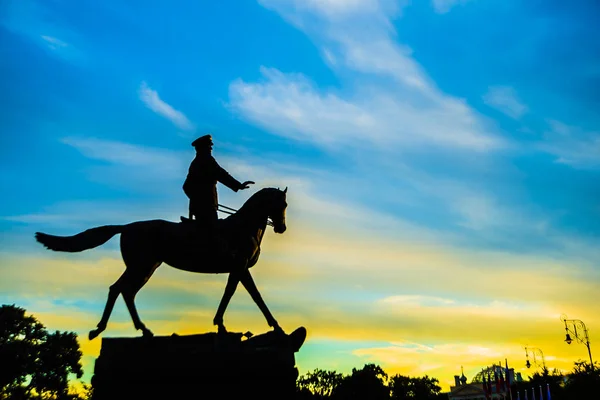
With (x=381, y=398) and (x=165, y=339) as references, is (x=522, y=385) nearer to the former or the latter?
(x=381, y=398)

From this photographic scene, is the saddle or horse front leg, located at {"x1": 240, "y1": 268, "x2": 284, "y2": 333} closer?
the saddle

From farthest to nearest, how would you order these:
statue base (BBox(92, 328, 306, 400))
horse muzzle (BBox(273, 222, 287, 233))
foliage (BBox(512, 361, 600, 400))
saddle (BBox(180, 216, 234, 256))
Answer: foliage (BBox(512, 361, 600, 400)) → horse muzzle (BBox(273, 222, 287, 233)) → saddle (BBox(180, 216, 234, 256)) → statue base (BBox(92, 328, 306, 400))

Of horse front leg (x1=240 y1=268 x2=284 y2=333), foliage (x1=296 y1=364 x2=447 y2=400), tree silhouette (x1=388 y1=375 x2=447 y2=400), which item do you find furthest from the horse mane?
tree silhouette (x1=388 y1=375 x2=447 y2=400)

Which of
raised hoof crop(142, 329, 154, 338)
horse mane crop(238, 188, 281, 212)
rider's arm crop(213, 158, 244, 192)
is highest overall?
rider's arm crop(213, 158, 244, 192)

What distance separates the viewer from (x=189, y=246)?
34.1ft

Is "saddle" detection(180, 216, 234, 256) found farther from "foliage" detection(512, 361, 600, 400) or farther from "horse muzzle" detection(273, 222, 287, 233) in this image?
"foliage" detection(512, 361, 600, 400)

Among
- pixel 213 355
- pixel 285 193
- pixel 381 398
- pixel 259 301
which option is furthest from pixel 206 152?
pixel 381 398

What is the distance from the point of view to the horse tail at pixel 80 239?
9.94 m

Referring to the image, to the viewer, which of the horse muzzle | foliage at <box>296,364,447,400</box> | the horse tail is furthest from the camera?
foliage at <box>296,364,447,400</box>

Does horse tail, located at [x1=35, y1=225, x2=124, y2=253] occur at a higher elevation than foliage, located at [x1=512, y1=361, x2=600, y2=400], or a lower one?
lower

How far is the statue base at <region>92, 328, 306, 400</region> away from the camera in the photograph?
8930 mm

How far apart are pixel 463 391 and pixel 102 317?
128 metres

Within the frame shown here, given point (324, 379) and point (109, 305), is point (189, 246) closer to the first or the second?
point (109, 305)

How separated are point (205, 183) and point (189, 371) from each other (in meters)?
3.72
